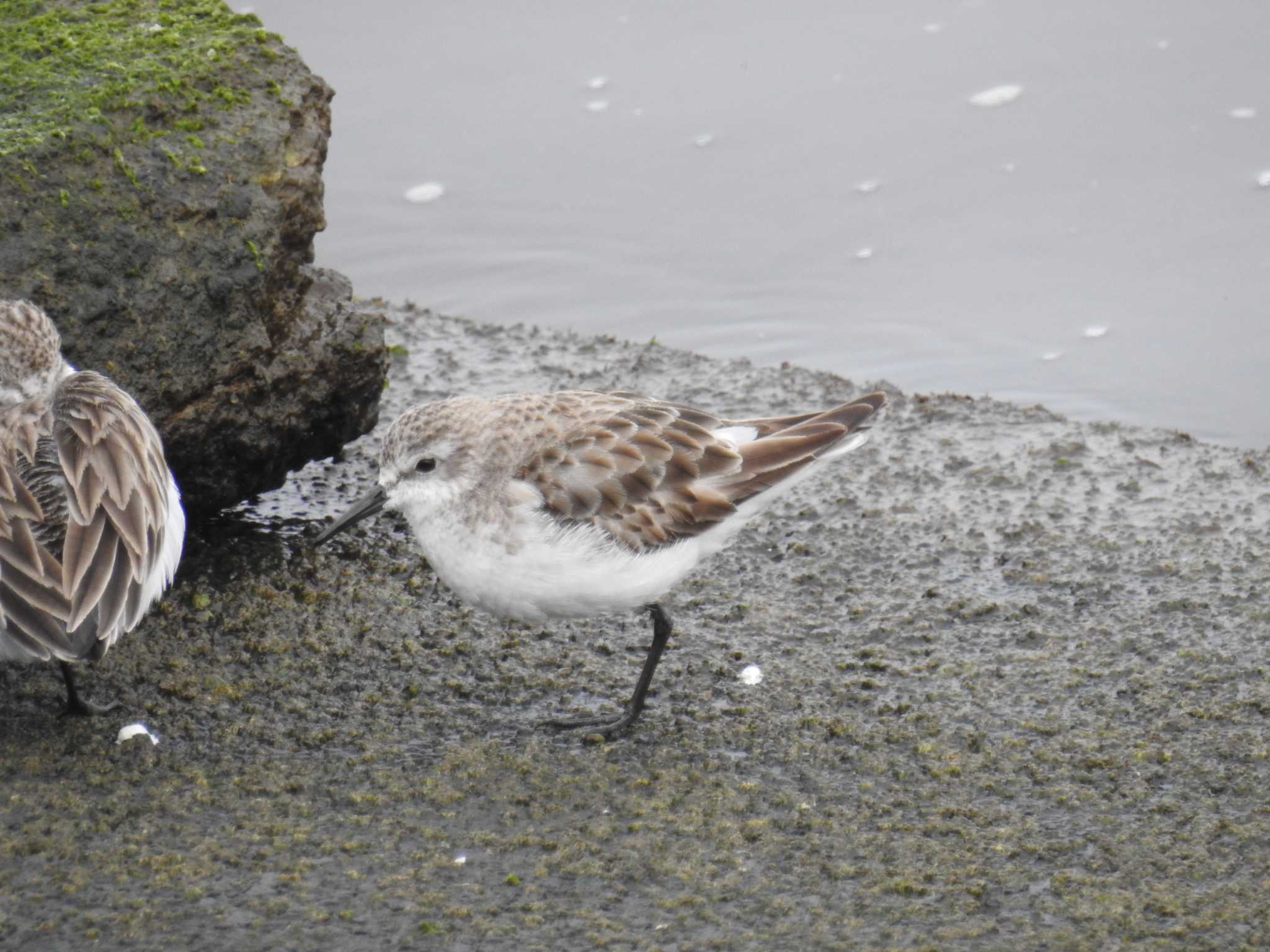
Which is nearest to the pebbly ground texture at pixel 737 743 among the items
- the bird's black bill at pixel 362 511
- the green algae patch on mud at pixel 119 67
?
the bird's black bill at pixel 362 511

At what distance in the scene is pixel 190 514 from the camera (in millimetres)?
5977

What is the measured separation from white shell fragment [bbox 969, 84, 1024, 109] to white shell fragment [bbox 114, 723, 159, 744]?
22.9 feet

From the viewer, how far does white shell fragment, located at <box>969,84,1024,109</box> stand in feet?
31.7

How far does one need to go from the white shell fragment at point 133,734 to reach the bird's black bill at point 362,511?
3.11 ft

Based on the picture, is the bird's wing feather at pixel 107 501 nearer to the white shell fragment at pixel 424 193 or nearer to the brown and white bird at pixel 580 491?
the brown and white bird at pixel 580 491

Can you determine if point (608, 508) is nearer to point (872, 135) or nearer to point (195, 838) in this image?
point (195, 838)

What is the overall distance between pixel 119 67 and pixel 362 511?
2.03m

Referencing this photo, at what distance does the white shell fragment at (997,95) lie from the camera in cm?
966

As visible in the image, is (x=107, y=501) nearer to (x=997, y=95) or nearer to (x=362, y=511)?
(x=362, y=511)

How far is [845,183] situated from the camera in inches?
366

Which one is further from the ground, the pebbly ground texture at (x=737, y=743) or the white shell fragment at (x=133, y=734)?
the white shell fragment at (x=133, y=734)

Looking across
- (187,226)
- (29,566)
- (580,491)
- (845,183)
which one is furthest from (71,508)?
A: (845,183)

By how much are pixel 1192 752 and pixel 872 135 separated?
560 centimetres

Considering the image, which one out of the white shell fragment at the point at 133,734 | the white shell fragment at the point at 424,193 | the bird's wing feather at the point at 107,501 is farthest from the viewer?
the white shell fragment at the point at 424,193
